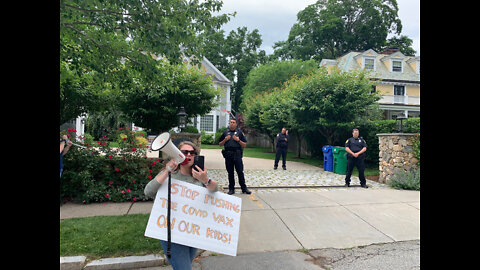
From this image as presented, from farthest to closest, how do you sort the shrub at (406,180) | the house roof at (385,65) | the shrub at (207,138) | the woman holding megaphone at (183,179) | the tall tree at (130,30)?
the house roof at (385,65), the shrub at (207,138), the shrub at (406,180), the tall tree at (130,30), the woman holding megaphone at (183,179)

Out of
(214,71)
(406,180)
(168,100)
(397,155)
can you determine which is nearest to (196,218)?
(406,180)

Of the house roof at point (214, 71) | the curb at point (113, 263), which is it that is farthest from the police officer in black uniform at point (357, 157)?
the house roof at point (214, 71)

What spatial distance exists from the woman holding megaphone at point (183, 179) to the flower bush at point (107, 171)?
4004 millimetres

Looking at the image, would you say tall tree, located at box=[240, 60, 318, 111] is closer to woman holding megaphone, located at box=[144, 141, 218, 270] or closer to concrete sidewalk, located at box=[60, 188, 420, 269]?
concrete sidewalk, located at box=[60, 188, 420, 269]

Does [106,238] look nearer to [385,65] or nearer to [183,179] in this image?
[183,179]

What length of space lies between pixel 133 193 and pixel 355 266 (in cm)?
467

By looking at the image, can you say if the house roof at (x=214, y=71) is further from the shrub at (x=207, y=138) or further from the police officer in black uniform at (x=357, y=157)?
the police officer in black uniform at (x=357, y=157)

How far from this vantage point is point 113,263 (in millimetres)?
3182

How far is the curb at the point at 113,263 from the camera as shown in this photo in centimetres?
313

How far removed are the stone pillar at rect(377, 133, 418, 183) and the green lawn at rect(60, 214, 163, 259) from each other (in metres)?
7.67

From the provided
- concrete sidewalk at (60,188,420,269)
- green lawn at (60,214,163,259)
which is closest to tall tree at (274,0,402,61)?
concrete sidewalk at (60,188,420,269)

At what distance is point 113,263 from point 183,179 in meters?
1.77
